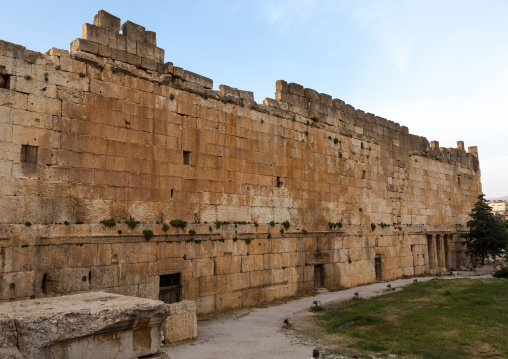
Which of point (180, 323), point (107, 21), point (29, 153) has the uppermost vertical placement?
point (107, 21)

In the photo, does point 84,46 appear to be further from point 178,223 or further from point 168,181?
point 178,223

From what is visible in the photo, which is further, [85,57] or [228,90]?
[228,90]

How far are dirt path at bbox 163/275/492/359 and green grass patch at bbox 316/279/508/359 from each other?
1054 mm

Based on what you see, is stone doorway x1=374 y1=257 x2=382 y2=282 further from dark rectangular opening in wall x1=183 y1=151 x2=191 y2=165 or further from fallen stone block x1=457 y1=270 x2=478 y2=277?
dark rectangular opening in wall x1=183 y1=151 x2=191 y2=165

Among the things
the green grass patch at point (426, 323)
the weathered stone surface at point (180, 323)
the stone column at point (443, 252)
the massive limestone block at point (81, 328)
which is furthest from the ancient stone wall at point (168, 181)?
the stone column at point (443, 252)

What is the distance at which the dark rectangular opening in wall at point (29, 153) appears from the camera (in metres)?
9.32

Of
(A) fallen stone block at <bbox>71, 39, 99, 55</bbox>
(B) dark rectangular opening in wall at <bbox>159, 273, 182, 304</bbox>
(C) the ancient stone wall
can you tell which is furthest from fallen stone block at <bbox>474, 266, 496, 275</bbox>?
(A) fallen stone block at <bbox>71, 39, 99, 55</bbox>

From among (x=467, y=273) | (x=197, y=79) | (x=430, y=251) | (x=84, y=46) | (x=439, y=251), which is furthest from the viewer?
(x=439, y=251)

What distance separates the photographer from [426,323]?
1016 centimetres

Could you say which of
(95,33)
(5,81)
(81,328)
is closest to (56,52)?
(95,33)

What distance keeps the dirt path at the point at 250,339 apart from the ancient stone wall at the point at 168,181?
1.23 metres

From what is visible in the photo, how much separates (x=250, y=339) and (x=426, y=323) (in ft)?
14.7

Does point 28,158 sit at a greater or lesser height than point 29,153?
lesser

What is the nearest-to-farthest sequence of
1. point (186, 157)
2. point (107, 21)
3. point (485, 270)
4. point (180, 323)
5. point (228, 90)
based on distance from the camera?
point (180, 323), point (107, 21), point (186, 157), point (228, 90), point (485, 270)
